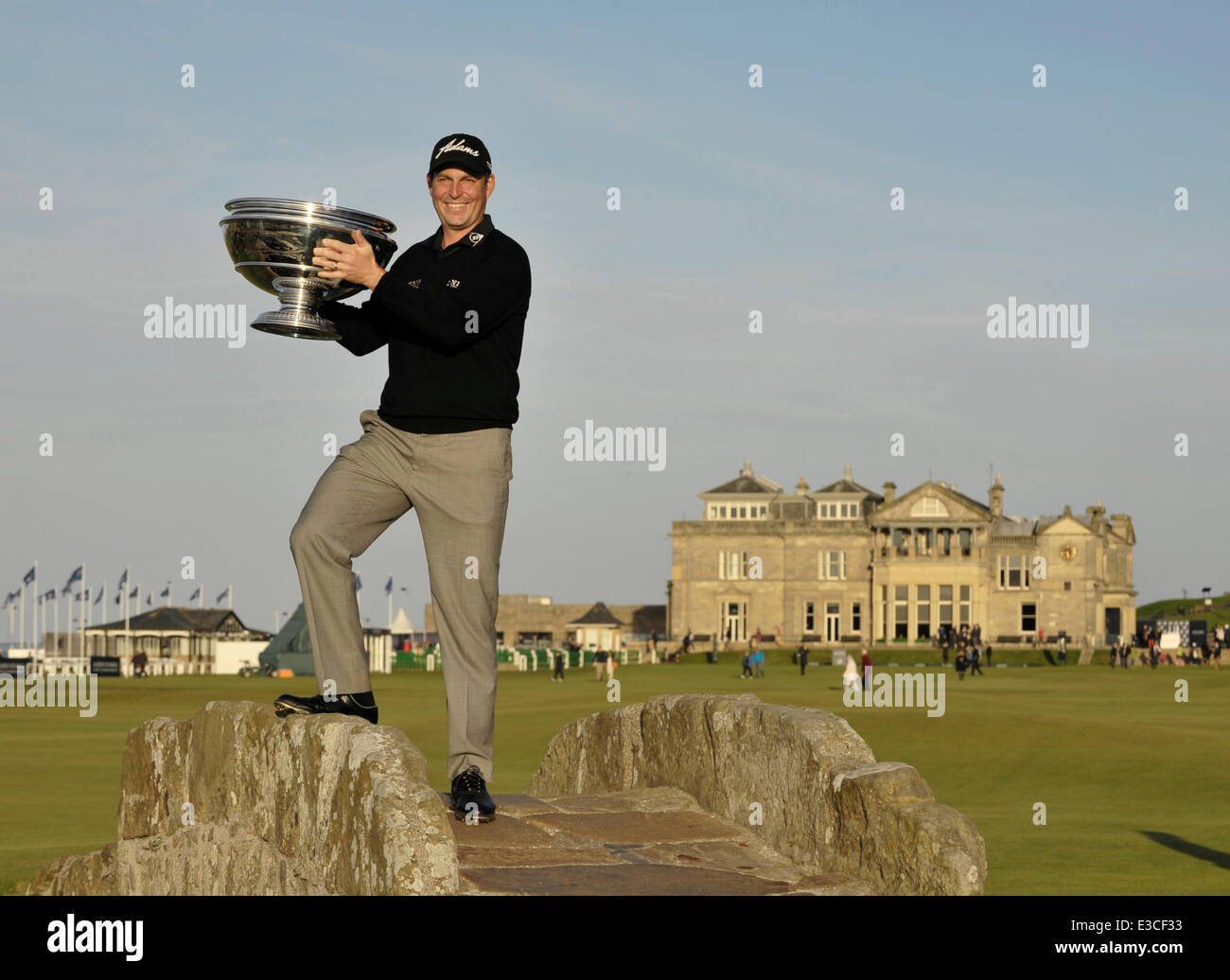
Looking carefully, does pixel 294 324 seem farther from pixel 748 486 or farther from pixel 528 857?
pixel 748 486

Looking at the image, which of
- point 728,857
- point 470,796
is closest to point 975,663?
point 728,857

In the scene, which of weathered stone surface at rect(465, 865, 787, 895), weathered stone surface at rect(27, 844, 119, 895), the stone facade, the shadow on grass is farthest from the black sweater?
the stone facade

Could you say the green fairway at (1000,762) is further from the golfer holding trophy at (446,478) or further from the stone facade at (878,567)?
the stone facade at (878,567)

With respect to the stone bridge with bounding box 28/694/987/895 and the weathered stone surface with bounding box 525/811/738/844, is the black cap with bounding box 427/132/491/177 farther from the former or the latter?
the weathered stone surface with bounding box 525/811/738/844

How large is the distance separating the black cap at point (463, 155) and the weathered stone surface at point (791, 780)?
9.80ft

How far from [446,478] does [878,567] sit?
103313 mm

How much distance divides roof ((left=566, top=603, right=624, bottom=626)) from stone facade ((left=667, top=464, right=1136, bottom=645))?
5.93 m

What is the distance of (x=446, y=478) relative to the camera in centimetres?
685

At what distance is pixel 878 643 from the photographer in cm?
10588


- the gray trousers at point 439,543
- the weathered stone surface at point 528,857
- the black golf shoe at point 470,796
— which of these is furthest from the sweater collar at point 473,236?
the weathered stone surface at point 528,857

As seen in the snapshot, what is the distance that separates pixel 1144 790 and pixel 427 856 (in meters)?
22.0

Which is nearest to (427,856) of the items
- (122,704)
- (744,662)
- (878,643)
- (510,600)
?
(122,704)

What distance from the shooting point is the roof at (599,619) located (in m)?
116

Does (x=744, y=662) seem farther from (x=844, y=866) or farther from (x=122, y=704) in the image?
(x=844, y=866)
